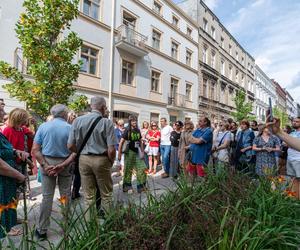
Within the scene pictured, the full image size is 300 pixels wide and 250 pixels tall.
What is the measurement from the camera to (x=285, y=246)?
8.15ft

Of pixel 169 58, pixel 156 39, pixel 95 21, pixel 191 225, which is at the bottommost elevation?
pixel 191 225

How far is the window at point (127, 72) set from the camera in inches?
768

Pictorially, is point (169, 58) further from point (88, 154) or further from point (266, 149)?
point (88, 154)

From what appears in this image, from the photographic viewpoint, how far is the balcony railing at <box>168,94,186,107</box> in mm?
24136

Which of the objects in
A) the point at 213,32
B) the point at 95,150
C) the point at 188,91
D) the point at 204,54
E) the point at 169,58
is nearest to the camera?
the point at 95,150

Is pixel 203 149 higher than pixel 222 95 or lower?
lower

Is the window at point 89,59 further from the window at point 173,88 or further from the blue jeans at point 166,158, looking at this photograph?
the window at point 173,88

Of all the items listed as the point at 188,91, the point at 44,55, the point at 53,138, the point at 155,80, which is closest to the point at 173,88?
the point at 188,91

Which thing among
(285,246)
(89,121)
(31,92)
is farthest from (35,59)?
(285,246)

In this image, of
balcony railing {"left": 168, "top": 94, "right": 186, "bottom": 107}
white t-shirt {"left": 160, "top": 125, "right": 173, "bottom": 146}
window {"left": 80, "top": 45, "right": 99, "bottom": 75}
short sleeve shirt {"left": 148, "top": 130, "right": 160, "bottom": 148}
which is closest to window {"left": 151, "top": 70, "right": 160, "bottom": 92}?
balcony railing {"left": 168, "top": 94, "right": 186, "bottom": 107}

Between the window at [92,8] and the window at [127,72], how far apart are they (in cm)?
342

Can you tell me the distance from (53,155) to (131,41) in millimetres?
16133

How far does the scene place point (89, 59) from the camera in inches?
665

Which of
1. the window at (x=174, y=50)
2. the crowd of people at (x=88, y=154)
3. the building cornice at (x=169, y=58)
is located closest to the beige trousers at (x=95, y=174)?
the crowd of people at (x=88, y=154)
